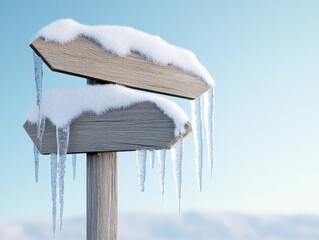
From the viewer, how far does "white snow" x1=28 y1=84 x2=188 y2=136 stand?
2014 mm

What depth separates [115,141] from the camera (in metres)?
2.07

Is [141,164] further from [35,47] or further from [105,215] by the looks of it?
→ [35,47]

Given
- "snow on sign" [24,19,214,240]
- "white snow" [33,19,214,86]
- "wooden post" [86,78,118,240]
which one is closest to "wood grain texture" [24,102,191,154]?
"snow on sign" [24,19,214,240]

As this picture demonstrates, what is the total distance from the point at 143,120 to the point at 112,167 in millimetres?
296

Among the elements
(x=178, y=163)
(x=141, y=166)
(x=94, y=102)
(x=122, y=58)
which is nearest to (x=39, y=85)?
(x=94, y=102)

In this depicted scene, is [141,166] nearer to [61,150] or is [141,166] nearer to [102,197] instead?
[102,197]

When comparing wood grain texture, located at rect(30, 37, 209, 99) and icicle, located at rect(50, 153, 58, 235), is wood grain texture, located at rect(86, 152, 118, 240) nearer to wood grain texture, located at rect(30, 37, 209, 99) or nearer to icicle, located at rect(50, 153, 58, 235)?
icicle, located at rect(50, 153, 58, 235)

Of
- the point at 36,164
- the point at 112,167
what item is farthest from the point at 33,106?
the point at 112,167

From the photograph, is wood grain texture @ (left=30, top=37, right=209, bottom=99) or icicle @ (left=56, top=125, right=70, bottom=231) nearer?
wood grain texture @ (left=30, top=37, right=209, bottom=99)

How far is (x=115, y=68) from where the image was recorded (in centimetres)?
211

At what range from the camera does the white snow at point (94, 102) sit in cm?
201

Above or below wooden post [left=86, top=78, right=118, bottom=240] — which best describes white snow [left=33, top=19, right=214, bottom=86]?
above

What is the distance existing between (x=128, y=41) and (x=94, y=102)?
0.28 meters

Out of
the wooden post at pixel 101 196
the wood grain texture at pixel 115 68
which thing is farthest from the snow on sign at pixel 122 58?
the wooden post at pixel 101 196
